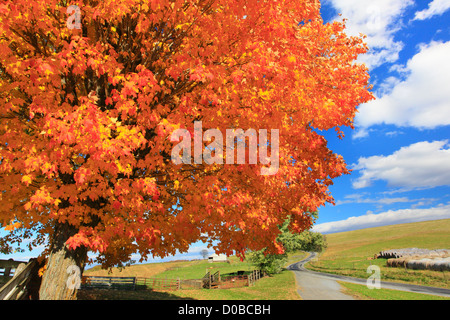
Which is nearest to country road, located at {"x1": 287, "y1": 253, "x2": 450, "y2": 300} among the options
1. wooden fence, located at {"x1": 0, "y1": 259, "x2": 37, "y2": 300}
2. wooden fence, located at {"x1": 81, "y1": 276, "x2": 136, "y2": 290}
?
wooden fence, located at {"x1": 0, "y1": 259, "x2": 37, "y2": 300}

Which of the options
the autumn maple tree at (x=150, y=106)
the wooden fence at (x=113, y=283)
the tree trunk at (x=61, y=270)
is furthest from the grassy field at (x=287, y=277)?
the autumn maple tree at (x=150, y=106)

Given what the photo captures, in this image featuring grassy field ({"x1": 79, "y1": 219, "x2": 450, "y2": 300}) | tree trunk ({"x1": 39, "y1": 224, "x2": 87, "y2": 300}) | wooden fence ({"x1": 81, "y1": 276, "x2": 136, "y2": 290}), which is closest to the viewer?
tree trunk ({"x1": 39, "y1": 224, "x2": 87, "y2": 300})

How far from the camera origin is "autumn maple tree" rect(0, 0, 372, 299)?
5672 mm

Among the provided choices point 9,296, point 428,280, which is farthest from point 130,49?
point 428,280

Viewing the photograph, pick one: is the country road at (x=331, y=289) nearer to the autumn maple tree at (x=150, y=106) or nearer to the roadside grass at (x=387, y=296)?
the roadside grass at (x=387, y=296)

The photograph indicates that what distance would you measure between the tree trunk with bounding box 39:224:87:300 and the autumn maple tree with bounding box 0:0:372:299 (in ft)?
0.10

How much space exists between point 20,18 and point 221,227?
24.7ft

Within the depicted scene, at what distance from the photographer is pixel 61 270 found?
7555 mm

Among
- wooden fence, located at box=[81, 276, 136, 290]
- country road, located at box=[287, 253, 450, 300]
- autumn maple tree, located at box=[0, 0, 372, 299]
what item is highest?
autumn maple tree, located at box=[0, 0, 372, 299]

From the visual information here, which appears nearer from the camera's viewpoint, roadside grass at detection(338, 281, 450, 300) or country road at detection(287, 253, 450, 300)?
roadside grass at detection(338, 281, 450, 300)

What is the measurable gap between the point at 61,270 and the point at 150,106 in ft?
17.2

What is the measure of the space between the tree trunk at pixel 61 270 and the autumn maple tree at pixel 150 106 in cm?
3

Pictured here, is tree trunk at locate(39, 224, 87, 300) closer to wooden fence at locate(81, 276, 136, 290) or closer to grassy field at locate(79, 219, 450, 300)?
grassy field at locate(79, 219, 450, 300)

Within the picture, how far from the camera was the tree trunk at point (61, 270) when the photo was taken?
741 centimetres
